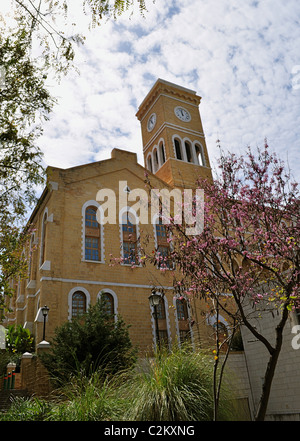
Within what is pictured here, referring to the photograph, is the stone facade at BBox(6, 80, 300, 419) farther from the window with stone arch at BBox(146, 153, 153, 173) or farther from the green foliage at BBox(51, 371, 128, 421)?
the window with stone arch at BBox(146, 153, 153, 173)

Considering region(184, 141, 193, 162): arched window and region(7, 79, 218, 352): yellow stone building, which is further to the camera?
region(184, 141, 193, 162): arched window

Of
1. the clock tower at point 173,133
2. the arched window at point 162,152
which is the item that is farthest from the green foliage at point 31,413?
the arched window at point 162,152

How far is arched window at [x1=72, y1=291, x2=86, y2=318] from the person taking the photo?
19.4 meters

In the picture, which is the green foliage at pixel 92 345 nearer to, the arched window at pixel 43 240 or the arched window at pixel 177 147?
the arched window at pixel 43 240

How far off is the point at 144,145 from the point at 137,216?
54.4ft

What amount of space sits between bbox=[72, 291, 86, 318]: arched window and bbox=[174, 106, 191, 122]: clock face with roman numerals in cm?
2232

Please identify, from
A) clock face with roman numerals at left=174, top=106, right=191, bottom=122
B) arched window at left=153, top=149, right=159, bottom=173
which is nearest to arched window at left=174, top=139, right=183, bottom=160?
arched window at left=153, top=149, right=159, bottom=173

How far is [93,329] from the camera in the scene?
43.2 feet

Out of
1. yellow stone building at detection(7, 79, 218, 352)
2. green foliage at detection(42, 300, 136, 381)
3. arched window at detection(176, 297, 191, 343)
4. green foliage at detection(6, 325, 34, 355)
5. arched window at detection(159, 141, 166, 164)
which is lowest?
green foliage at detection(42, 300, 136, 381)

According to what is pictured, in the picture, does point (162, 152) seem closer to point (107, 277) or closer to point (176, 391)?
point (107, 277)

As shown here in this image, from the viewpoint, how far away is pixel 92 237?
71.6 ft

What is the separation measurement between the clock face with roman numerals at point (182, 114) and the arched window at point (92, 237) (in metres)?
17.7
